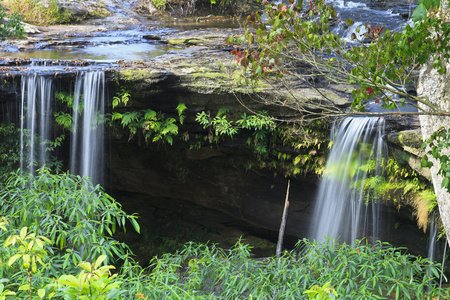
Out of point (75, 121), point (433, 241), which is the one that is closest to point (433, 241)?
point (433, 241)

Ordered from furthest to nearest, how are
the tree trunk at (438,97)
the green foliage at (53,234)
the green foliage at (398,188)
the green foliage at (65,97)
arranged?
the green foliage at (65,97)
the green foliage at (398,188)
the tree trunk at (438,97)
the green foliage at (53,234)

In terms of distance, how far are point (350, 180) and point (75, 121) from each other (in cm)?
579

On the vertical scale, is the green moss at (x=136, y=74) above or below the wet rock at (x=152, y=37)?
below

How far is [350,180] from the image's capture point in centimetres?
749

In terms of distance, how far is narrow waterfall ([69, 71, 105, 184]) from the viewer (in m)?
8.10

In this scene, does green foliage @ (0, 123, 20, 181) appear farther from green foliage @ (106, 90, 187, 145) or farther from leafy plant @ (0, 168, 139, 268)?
leafy plant @ (0, 168, 139, 268)

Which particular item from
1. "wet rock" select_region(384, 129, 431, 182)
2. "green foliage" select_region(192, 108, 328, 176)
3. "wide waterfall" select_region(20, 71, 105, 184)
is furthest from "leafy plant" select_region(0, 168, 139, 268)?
"wet rock" select_region(384, 129, 431, 182)

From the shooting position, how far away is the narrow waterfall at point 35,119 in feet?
26.3

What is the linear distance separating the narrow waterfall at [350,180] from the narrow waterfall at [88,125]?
190 inches

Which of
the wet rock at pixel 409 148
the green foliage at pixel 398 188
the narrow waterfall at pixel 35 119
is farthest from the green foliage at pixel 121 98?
the wet rock at pixel 409 148

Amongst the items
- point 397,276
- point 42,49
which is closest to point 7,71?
point 42,49

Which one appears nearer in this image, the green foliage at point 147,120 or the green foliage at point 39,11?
the green foliage at point 147,120

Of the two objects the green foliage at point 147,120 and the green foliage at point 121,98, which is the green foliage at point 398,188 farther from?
the green foliage at point 121,98

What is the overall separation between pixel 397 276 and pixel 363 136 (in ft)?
11.0
